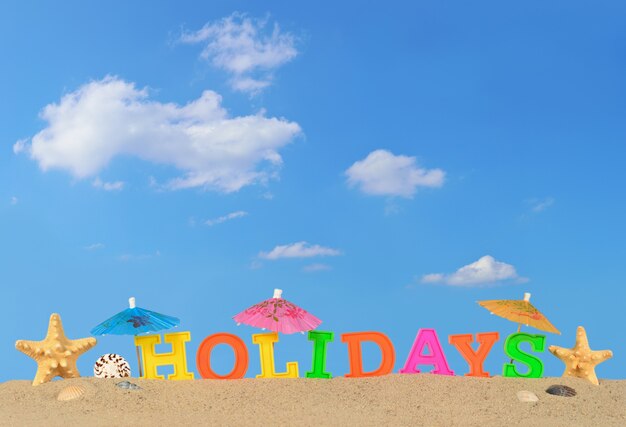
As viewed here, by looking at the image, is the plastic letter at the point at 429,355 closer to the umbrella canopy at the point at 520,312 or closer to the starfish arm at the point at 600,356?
the umbrella canopy at the point at 520,312

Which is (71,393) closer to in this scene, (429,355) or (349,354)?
(349,354)

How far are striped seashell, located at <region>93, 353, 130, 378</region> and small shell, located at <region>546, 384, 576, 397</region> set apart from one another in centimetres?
779

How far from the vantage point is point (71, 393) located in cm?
1224

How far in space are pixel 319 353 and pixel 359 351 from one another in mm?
799

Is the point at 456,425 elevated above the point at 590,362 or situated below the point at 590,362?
below

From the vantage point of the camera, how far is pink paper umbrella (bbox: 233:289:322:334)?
1382 cm

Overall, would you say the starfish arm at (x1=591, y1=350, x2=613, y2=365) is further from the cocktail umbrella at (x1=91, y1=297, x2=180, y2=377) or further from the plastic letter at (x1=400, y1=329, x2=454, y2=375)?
the cocktail umbrella at (x1=91, y1=297, x2=180, y2=377)

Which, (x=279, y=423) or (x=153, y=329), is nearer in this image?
(x=279, y=423)

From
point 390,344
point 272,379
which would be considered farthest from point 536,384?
point 272,379

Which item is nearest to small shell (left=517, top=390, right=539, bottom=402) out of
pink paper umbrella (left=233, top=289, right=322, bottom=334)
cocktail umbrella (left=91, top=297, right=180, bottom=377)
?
pink paper umbrella (left=233, top=289, right=322, bottom=334)

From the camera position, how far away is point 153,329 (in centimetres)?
1383

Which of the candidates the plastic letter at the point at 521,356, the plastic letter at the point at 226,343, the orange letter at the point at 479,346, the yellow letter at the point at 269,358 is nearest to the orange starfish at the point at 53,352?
the plastic letter at the point at 226,343

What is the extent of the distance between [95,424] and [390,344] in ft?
18.8

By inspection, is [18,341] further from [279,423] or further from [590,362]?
[590,362]
